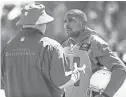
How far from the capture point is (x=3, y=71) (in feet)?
10.8

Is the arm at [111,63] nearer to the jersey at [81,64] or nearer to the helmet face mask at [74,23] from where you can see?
the jersey at [81,64]

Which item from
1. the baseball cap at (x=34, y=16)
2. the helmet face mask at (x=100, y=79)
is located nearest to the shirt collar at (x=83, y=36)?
the helmet face mask at (x=100, y=79)

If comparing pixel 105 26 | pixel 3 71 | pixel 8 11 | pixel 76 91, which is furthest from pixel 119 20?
pixel 3 71

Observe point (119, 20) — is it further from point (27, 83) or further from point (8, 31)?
point (27, 83)

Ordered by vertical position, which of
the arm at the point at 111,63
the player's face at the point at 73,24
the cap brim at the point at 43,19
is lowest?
the arm at the point at 111,63

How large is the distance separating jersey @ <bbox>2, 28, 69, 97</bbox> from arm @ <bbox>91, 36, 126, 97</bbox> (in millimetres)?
760

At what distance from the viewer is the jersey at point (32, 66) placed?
2943mm

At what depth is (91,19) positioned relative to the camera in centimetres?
1061

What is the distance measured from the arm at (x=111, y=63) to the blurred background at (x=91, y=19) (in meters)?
5.44

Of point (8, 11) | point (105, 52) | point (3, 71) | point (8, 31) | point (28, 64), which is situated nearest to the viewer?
point (28, 64)

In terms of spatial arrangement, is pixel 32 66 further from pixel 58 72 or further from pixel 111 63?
pixel 111 63

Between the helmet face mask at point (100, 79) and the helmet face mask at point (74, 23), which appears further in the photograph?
the helmet face mask at point (74, 23)

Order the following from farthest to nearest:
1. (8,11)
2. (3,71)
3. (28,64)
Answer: (8,11), (3,71), (28,64)

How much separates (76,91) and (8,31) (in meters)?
6.49
